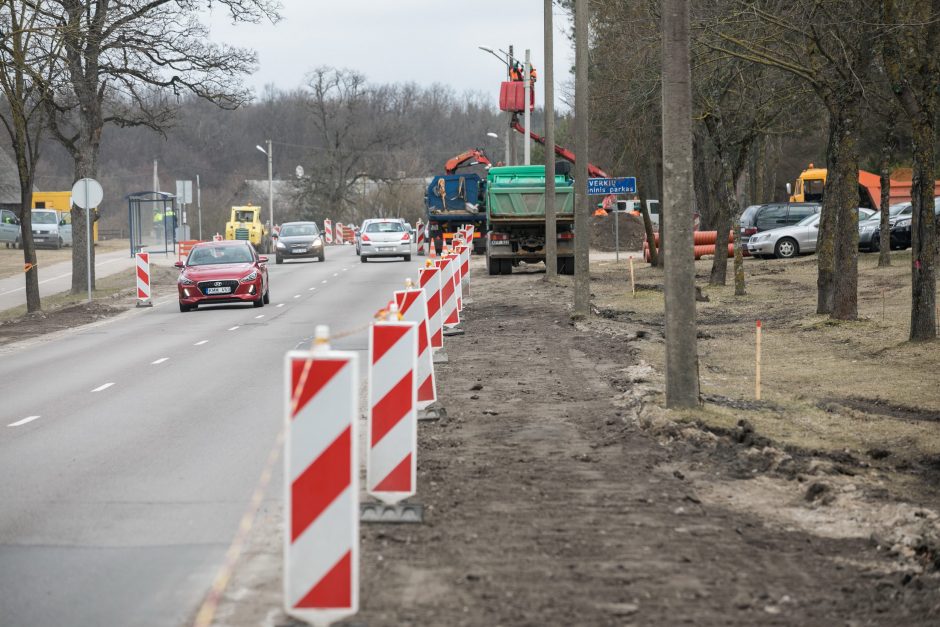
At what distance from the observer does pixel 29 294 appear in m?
29.2

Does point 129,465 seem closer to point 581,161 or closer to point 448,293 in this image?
point 448,293

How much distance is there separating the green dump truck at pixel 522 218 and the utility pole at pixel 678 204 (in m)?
23.3

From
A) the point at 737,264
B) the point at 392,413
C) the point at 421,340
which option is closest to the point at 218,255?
the point at 737,264

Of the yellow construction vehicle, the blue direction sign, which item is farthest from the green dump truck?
the yellow construction vehicle

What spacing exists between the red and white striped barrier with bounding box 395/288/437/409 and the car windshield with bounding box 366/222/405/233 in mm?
37321

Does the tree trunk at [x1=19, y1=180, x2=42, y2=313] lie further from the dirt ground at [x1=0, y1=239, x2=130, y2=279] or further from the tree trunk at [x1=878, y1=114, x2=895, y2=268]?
the tree trunk at [x1=878, y1=114, x2=895, y2=268]

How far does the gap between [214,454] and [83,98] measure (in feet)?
89.5

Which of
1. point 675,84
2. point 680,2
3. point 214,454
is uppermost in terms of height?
point 680,2

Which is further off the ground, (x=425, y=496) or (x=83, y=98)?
(x=83, y=98)

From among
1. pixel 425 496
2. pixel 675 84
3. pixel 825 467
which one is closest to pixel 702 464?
pixel 825 467

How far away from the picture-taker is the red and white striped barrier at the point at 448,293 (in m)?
18.0

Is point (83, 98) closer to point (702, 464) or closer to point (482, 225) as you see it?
point (482, 225)

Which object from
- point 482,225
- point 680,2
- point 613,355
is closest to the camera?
point 680,2

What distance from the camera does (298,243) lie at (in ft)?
170
